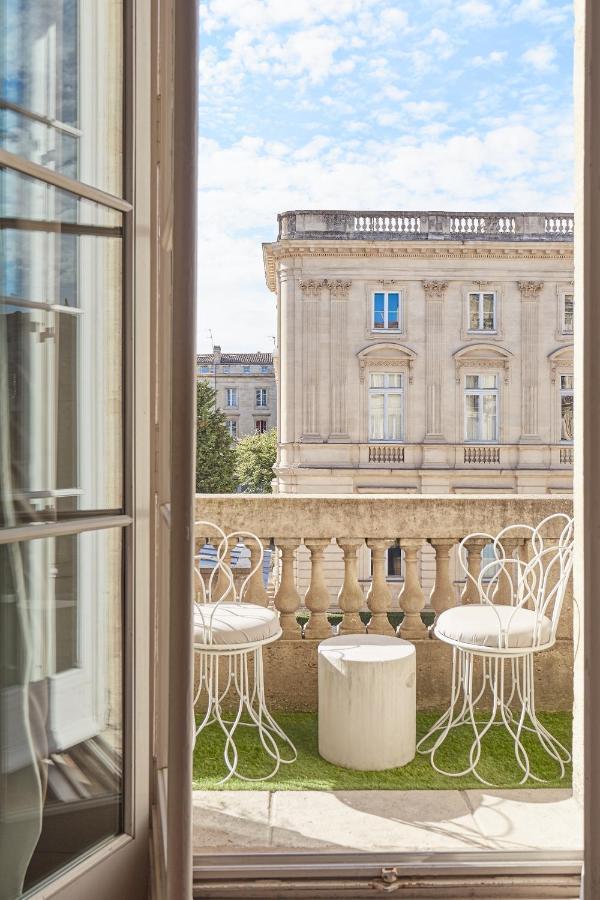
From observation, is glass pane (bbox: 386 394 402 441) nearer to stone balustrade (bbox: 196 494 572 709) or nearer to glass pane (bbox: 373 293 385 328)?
glass pane (bbox: 373 293 385 328)

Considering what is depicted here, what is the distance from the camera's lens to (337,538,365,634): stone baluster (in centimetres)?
328

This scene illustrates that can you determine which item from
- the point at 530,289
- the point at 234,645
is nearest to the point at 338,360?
the point at 530,289

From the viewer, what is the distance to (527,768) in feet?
8.50

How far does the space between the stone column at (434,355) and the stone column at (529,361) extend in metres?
2.03

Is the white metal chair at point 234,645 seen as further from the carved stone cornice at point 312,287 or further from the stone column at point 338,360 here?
the carved stone cornice at point 312,287

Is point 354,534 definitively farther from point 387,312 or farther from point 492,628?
point 387,312

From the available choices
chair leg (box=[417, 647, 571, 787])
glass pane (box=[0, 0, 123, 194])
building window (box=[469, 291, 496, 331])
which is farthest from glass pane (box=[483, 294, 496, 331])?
glass pane (box=[0, 0, 123, 194])

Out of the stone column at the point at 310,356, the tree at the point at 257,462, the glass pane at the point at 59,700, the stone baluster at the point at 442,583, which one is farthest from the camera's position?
the tree at the point at 257,462

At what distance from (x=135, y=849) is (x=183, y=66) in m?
1.47

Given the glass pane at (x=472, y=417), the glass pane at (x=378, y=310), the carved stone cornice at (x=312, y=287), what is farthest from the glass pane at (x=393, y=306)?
the glass pane at (x=472, y=417)

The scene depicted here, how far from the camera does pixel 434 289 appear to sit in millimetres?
16484

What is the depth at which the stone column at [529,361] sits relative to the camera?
55.3 ft

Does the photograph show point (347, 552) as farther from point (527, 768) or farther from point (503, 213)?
point (503, 213)

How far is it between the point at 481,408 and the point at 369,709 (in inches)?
607
